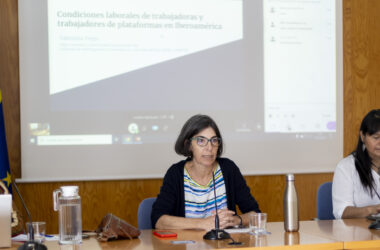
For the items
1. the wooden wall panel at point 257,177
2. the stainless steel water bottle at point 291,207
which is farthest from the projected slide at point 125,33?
the stainless steel water bottle at point 291,207

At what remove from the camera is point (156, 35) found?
4.16m

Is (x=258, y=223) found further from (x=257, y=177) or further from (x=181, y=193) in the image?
(x=257, y=177)

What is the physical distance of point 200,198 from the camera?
291cm

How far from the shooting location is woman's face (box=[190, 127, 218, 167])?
113 inches

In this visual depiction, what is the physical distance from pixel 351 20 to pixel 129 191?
2.48m

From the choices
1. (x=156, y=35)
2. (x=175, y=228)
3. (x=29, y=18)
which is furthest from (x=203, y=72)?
(x=175, y=228)

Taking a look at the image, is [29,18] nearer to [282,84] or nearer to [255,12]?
[255,12]

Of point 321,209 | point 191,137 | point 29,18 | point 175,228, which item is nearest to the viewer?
point 175,228

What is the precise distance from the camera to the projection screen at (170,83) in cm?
396

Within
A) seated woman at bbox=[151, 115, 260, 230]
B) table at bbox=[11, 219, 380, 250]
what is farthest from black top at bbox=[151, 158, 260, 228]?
table at bbox=[11, 219, 380, 250]

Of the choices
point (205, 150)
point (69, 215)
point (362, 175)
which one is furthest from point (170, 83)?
point (69, 215)

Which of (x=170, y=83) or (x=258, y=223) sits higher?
(x=170, y=83)

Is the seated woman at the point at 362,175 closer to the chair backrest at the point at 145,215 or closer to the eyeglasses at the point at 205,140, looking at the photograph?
the eyeglasses at the point at 205,140

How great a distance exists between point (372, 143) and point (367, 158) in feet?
0.44
